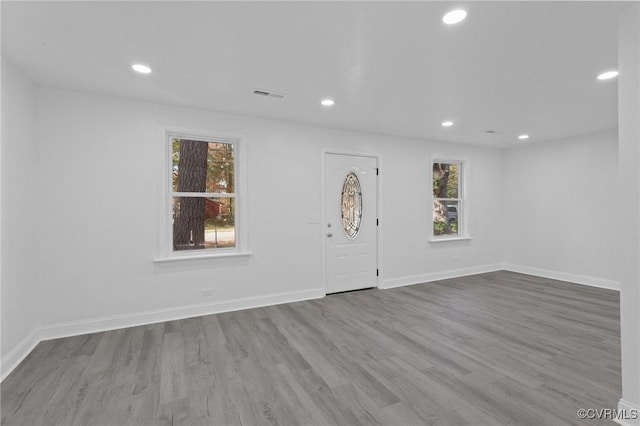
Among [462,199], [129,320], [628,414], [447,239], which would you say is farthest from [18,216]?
[462,199]

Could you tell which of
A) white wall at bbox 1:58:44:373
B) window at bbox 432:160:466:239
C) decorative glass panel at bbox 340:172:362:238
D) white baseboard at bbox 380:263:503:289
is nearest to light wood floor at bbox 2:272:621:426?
white wall at bbox 1:58:44:373

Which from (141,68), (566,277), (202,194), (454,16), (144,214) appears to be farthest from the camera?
(566,277)

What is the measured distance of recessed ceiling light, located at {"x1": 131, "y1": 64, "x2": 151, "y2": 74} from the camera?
2643 millimetres

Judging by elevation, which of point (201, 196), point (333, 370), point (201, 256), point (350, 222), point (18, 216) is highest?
point (201, 196)

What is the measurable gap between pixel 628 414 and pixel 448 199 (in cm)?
440

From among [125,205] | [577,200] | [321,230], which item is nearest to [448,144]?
[577,200]

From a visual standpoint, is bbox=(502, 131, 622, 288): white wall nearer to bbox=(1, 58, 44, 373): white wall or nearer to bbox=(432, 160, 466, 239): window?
bbox=(432, 160, 466, 239): window

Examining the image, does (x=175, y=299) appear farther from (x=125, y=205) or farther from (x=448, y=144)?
(x=448, y=144)

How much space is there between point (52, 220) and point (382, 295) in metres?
4.16

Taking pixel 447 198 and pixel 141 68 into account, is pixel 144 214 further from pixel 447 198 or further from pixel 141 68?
pixel 447 198

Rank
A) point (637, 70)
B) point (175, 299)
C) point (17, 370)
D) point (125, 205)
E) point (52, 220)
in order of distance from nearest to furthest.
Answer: point (637, 70)
point (17, 370)
point (52, 220)
point (125, 205)
point (175, 299)

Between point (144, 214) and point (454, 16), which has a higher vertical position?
point (454, 16)

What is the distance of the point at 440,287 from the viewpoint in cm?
Result: 502

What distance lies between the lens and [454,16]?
6.43ft
